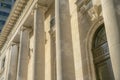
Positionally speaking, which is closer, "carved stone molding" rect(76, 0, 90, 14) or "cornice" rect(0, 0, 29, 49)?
"carved stone molding" rect(76, 0, 90, 14)

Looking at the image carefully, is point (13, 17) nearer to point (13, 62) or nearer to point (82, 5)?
point (13, 62)

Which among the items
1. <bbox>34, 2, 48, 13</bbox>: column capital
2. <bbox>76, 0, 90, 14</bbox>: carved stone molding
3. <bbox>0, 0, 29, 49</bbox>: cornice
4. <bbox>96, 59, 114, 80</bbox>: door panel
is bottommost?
<bbox>96, 59, 114, 80</bbox>: door panel

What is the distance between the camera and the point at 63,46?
10.8m

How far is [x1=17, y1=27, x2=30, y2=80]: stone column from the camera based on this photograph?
1666 cm

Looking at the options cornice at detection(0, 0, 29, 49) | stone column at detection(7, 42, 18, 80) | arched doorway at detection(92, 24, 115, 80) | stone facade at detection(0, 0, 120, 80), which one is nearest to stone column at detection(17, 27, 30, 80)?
stone facade at detection(0, 0, 120, 80)

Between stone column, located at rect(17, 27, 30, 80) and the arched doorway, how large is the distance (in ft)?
25.8

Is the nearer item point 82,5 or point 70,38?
point 70,38

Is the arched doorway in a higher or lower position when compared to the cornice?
lower

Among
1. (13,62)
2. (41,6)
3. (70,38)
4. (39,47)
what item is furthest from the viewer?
(13,62)

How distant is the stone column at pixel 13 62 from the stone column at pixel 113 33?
14918 millimetres

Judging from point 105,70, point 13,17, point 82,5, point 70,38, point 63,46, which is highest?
point 13,17

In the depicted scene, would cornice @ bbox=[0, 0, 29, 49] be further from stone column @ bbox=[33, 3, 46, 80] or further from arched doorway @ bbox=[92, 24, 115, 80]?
arched doorway @ bbox=[92, 24, 115, 80]

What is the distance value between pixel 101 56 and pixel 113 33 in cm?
363

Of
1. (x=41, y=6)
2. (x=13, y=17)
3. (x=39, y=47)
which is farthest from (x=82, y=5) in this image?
(x=13, y=17)
